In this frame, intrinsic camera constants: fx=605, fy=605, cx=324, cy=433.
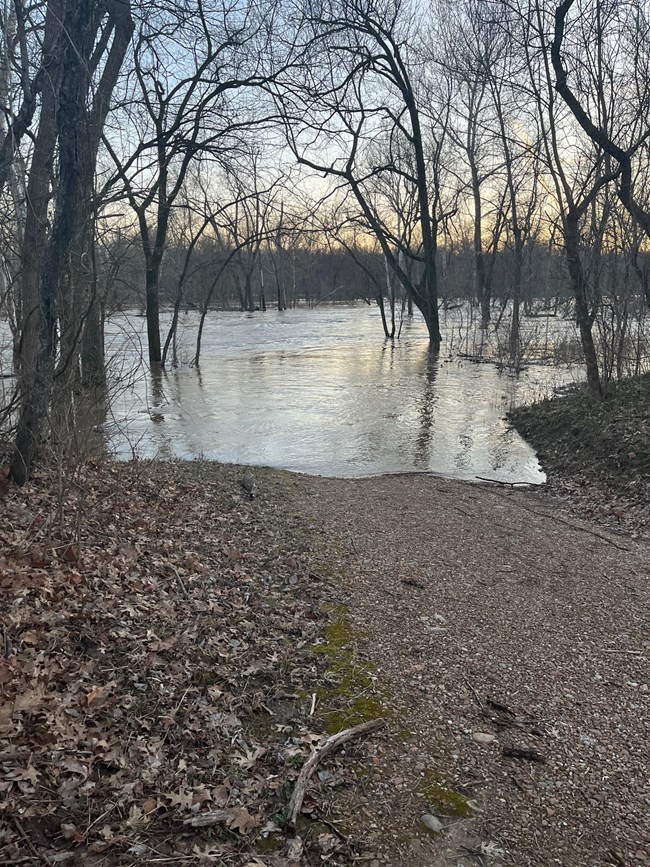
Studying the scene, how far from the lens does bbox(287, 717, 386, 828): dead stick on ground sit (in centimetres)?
236

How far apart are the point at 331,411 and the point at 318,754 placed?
32.3 feet

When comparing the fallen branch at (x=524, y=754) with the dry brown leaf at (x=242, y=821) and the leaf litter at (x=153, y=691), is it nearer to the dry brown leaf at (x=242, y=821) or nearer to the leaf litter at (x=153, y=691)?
the leaf litter at (x=153, y=691)

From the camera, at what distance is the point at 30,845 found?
2.03 m

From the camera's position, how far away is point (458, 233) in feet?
119

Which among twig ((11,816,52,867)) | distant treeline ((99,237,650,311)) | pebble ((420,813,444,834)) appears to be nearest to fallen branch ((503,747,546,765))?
pebble ((420,813,444,834))

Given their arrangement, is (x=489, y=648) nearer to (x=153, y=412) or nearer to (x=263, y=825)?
(x=263, y=825)

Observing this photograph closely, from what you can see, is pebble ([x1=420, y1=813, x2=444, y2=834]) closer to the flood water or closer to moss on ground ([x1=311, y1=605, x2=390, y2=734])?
moss on ground ([x1=311, y1=605, x2=390, y2=734])

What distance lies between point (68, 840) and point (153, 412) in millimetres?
10533

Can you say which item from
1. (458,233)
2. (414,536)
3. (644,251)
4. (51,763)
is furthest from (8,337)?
(458,233)

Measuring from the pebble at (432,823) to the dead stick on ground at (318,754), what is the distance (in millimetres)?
488

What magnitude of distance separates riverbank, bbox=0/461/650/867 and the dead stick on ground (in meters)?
0.04

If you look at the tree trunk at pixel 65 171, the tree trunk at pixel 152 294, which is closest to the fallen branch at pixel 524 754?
the tree trunk at pixel 65 171

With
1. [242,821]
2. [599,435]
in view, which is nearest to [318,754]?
[242,821]

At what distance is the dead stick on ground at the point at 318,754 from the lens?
236cm
